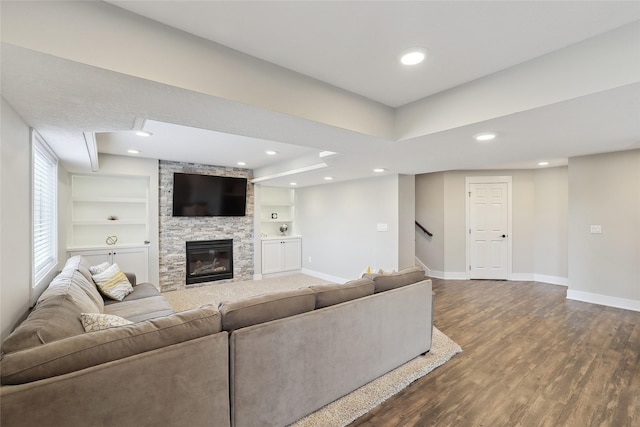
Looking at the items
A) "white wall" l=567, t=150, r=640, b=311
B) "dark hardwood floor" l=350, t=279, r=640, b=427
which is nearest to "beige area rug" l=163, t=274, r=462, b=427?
"dark hardwood floor" l=350, t=279, r=640, b=427

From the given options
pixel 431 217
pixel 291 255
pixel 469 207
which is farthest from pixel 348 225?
pixel 469 207

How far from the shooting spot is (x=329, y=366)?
1900mm

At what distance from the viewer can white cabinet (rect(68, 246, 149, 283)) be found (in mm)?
4336

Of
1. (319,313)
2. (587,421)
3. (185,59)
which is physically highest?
(185,59)

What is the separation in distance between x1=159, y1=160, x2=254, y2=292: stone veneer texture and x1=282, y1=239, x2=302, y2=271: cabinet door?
836 mm

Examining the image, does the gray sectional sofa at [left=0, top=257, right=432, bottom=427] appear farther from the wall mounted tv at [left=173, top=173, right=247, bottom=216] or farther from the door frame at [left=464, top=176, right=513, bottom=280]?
the door frame at [left=464, top=176, right=513, bottom=280]

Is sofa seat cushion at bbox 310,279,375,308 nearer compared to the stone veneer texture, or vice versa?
sofa seat cushion at bbox 310,279,375,308

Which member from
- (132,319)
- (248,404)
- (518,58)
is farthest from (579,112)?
(132,319)

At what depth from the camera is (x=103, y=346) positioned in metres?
1.21

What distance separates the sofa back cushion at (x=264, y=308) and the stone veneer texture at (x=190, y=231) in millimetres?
4157

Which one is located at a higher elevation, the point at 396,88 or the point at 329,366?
the point at 396,88

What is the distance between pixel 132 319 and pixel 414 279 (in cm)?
266

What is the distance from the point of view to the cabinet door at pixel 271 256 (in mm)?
6312

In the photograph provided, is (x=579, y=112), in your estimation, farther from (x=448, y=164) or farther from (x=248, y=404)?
(x=248, y=404)
